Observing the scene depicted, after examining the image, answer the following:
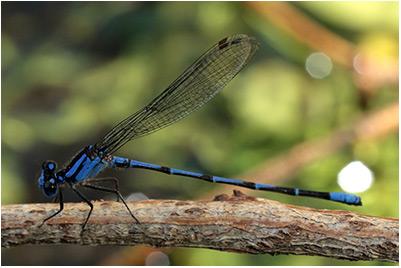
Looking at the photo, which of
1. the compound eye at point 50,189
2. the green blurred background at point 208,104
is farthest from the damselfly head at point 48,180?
the green blurred background at point 208,104

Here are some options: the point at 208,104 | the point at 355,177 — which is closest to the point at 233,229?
the point at 355,177

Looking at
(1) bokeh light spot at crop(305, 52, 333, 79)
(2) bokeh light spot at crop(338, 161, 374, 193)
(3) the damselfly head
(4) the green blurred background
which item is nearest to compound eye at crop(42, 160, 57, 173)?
(3) the damselfly head

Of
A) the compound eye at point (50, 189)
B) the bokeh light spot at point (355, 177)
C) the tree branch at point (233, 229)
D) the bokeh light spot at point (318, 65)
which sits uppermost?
the bokeh light spot at point (318, 65)

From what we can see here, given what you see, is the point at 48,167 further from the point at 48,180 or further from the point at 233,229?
the point at 233,229

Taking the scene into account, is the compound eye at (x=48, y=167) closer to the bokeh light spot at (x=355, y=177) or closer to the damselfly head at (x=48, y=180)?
the damselfly head at (x=48, y=180)

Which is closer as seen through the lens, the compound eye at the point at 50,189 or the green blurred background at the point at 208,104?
the compound eye at the point at 50,189
